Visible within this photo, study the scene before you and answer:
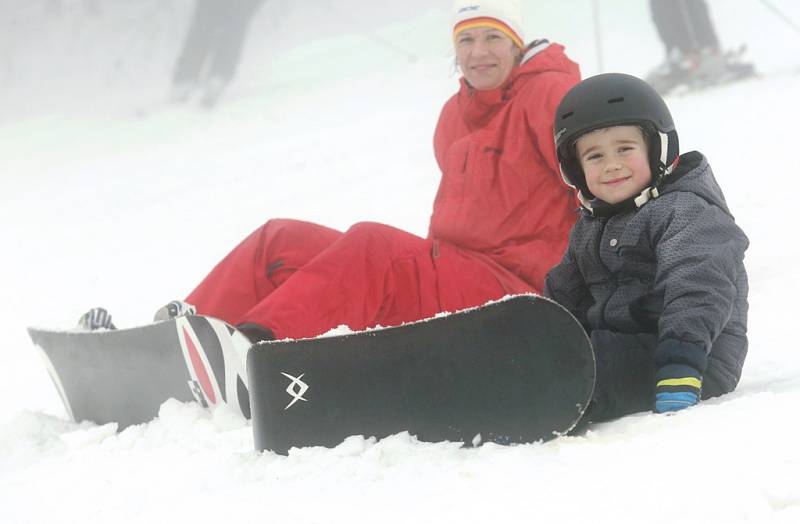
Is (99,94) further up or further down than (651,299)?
further up

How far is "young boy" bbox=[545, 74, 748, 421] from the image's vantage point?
1810mm

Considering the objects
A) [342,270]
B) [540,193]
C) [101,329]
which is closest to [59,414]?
[101,329]

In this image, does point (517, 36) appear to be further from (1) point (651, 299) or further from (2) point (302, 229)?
(1) point (651, 299)

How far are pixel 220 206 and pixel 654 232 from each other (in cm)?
529

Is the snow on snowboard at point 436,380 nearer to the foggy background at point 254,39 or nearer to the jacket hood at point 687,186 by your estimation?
the jacket hood at point 687,186

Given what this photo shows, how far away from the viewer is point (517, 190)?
2.65 metres

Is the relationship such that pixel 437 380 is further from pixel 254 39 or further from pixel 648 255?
pixel 254 39

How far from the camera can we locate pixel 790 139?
5512mm

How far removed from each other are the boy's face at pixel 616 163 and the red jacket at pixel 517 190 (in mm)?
486

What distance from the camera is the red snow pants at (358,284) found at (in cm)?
242

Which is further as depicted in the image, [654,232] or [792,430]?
[654,232]

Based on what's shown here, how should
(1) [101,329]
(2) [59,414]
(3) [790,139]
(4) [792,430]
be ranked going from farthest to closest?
(3) [790,139]
(2) [59,414]
(1) [101,329]
(4) [792,430]

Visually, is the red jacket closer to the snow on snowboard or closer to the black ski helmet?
the black ski helmet

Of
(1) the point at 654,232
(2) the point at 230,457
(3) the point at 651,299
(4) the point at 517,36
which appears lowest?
(2) the point at 230,457
